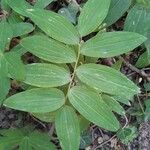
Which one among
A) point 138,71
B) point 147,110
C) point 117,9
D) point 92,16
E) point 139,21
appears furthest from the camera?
point 138,71

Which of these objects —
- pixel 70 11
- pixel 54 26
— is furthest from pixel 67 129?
pixel 70 11

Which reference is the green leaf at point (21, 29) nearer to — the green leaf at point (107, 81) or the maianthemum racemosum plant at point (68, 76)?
the maianthemum racemosum plant at point (68, 76)

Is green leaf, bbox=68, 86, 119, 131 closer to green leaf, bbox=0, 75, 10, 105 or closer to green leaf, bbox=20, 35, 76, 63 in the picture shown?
green leaf, bbox=20, 35, 76, 63

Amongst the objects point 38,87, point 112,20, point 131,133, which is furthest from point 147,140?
point 38,87

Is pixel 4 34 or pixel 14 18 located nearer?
pixel 4 34

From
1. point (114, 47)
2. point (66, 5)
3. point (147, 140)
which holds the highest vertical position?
point (114, 47)

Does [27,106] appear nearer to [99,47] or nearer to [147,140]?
[99,47]

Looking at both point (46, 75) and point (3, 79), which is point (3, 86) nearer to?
point (3, 79)
